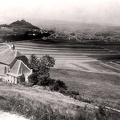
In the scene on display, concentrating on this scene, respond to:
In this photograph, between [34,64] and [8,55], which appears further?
[8,55]

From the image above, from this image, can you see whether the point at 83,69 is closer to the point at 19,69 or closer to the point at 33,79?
the point at 19,69

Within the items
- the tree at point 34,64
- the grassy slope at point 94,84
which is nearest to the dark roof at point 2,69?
the tree at point 34,64

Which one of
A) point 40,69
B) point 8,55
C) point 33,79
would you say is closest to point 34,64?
point 40,69

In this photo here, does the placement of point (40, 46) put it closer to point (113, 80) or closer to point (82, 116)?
point (113, 80)

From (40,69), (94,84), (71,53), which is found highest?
(71,53)

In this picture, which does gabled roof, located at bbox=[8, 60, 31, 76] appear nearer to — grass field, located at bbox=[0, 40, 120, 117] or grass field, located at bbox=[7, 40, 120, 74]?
grass field, located at bbox=[0, 40, 120, 117]

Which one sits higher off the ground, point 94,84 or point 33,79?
point 33,79

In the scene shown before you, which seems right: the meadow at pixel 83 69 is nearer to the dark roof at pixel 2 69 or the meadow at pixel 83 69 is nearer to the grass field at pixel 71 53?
the grass field at pixel 71 53
